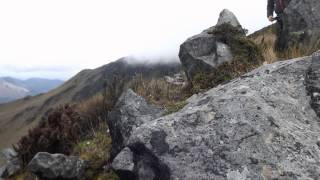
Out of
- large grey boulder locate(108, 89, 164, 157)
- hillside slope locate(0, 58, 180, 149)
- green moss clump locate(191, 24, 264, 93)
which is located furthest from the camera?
hillside slope locate(0, 58, 180, 149)

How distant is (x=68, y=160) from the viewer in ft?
28.8

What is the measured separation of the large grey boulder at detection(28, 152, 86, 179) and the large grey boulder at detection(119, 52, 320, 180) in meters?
2.82

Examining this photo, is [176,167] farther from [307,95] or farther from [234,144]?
[307,95]

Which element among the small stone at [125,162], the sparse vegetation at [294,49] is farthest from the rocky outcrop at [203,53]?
the small stone at [125,162]

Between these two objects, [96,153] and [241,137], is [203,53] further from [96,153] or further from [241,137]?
[241,137]

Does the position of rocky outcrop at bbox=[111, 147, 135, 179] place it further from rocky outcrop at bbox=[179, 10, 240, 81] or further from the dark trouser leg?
the dark trouser leg

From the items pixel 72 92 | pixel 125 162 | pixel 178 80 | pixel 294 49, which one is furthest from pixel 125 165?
pixel 72 92

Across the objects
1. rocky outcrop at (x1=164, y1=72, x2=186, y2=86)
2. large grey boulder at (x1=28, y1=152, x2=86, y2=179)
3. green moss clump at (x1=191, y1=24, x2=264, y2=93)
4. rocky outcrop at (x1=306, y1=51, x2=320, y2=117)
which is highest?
rocky outcrop at (x1=306, y1=51, x2=320, y2=117)

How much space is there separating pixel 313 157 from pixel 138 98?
430cm

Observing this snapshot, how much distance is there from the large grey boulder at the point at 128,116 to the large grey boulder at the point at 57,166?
68cm

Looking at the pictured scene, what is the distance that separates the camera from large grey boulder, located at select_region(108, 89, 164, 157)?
8492 millimetres

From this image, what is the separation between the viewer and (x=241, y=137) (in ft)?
18.1

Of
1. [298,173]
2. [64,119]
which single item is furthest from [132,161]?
[64,119]


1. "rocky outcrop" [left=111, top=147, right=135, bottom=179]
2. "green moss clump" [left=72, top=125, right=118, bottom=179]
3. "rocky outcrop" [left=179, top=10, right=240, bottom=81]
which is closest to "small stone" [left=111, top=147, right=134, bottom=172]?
"rocky outcrop" [left=111, top=147, right=135, bottom=179]
